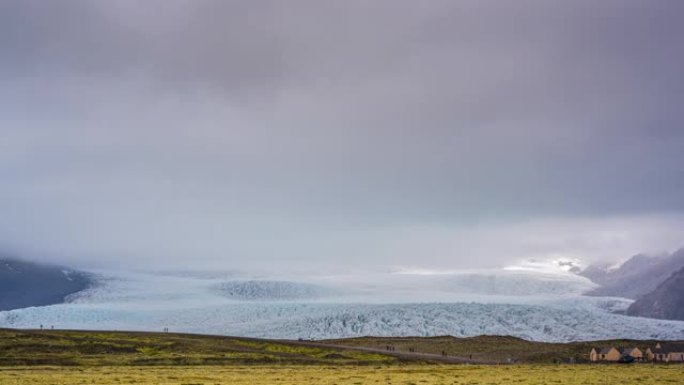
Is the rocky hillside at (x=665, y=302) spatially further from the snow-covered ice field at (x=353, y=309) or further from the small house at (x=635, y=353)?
the small house at (x=635, y=353)

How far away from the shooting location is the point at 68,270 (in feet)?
419

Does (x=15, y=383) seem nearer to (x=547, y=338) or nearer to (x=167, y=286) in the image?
(x=547, y=338)

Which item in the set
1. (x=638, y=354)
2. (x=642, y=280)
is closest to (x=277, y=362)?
(x=638, y=354)

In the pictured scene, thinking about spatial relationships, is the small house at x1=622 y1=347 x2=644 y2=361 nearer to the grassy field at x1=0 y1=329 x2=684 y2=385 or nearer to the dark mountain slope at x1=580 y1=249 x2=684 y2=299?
the grassy field at x1=0 y1=329 x2=684 y2=385

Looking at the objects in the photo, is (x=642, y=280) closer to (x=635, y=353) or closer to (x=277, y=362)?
(x=635, y=353)

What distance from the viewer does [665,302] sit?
10069 cm

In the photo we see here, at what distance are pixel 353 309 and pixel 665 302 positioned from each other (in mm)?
45487

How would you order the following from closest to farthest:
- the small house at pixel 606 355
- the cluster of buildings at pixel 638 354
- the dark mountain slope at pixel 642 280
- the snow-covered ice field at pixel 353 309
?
1. the small house at pixel 606 355
2. the cluster of buildings at pixel 638 354
3. the snow-covered ice field at pixel 353 309
4. the dark mountain slope at pixel 642 280

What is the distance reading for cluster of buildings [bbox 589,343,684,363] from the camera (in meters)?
62.2

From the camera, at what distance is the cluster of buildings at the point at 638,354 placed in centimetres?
6219

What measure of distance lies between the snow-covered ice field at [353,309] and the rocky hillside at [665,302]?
2.55 meters

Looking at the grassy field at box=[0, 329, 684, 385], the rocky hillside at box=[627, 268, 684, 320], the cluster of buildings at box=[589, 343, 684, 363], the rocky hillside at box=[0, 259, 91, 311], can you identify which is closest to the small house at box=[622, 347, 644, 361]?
the cluster of buildings at box=[589, 343, 684, 363]

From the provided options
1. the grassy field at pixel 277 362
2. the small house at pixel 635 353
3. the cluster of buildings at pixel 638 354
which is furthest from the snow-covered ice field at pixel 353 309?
the small house at pixel 635 353

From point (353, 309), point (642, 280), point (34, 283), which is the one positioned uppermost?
point (642, 280)
